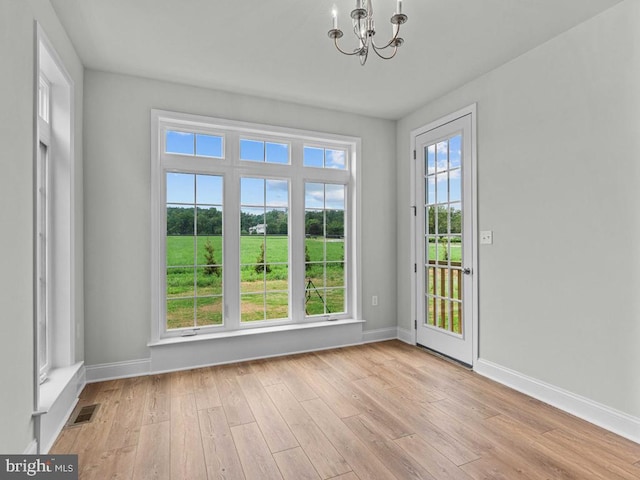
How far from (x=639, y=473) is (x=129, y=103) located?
174 inches

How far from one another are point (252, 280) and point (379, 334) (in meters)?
1.73

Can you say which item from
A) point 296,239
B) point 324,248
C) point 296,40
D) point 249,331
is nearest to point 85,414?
point 249,331

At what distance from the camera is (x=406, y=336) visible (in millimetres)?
4191

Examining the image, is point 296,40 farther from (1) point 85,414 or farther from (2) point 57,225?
(1) point 85,414

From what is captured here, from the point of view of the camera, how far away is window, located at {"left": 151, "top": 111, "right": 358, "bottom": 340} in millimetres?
3379

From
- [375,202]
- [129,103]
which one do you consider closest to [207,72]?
[129,103]

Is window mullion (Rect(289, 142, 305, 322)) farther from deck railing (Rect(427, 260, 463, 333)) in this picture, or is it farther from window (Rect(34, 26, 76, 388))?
window (Rect(34, 26, 76, 388))

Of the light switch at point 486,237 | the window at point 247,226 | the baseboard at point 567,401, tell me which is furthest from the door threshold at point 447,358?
the light switch at point 486,237

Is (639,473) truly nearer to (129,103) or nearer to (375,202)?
(375,202)

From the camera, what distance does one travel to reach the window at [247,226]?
338 cm

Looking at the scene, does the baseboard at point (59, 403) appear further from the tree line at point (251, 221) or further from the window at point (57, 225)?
the tree line at point (251, 221)

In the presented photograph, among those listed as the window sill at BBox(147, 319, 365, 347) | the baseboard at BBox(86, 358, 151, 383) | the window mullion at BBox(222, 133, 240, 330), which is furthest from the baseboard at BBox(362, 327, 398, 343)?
the baseboard at BBox(86, 358, 151, 383)

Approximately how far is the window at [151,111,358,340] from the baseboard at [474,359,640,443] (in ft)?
5.51
